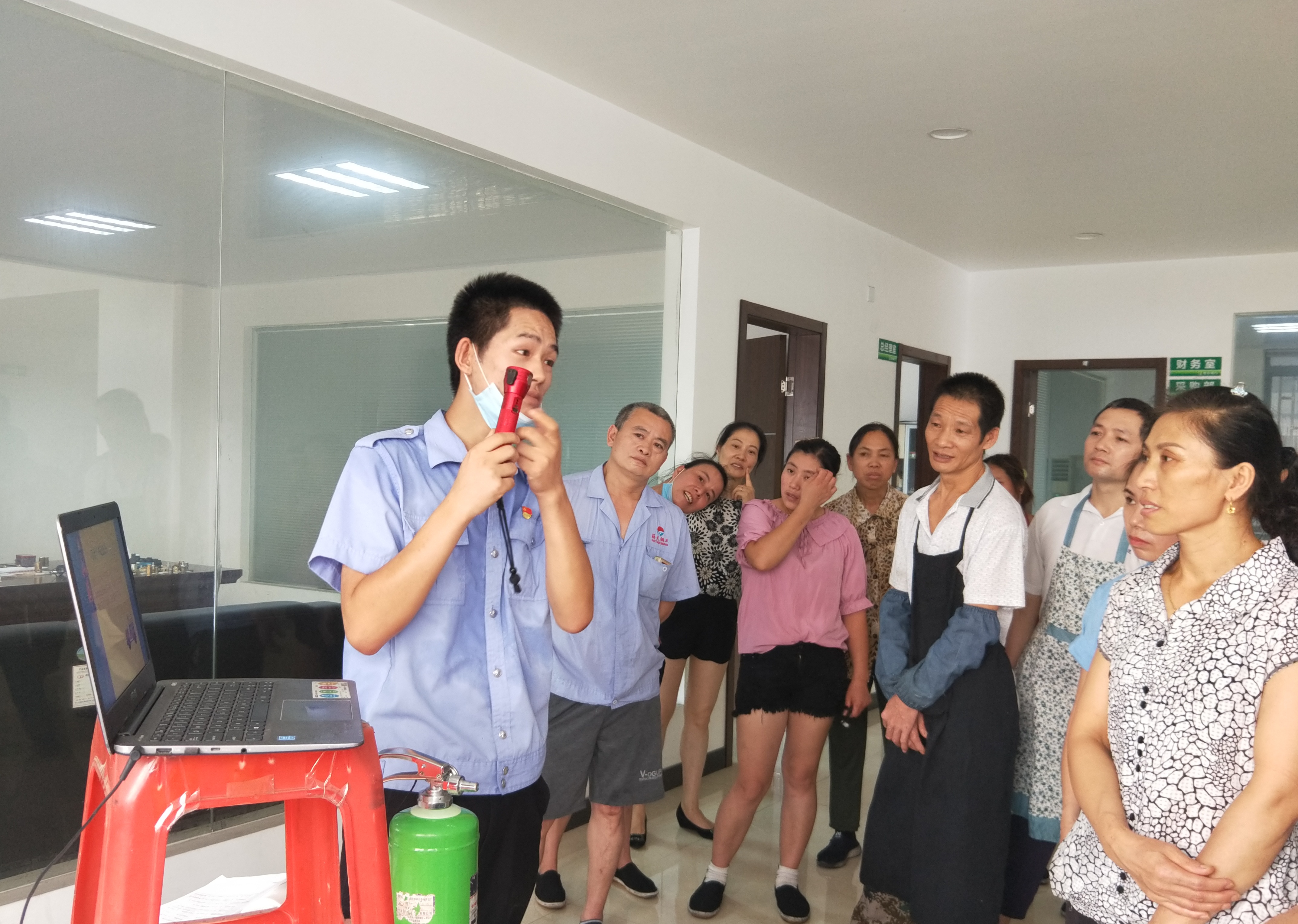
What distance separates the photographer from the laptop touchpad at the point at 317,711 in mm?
1178

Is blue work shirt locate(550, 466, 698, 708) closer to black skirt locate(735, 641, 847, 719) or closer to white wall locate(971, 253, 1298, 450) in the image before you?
black skirt locate(735, 641, 847, 719)

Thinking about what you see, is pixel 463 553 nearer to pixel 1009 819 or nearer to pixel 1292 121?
pixel 1009 819

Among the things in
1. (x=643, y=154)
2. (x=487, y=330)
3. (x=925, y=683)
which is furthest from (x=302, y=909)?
(x=643, y=154)

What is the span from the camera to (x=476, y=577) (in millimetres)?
1519

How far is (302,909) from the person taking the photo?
1458 millimetres

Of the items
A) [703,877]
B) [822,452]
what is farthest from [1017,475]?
[703,877]

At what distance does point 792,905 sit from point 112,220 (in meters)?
2.82

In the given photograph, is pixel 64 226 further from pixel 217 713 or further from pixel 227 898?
pixel 217 713

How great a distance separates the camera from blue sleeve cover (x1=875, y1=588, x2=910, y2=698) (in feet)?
8.99

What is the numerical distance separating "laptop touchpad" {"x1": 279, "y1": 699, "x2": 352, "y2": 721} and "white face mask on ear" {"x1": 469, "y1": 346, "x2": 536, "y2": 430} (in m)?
0.48

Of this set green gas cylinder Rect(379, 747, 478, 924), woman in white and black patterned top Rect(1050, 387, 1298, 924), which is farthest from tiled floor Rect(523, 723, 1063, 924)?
green gas cylinder Rect(379, 747, 478, 924)

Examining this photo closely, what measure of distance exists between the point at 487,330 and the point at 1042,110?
3268mm

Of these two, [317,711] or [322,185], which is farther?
[322,185]

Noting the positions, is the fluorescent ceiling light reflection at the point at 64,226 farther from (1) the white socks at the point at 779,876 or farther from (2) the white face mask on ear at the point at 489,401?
(1) the white socks at the point at 779,876
